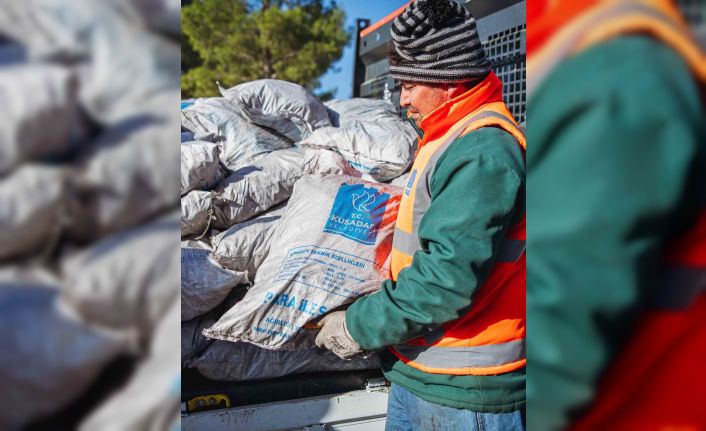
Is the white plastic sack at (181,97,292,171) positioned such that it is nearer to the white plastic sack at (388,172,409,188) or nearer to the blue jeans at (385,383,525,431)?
the white plastic sack at (388,172,409,188)

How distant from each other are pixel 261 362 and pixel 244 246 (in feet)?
1.31

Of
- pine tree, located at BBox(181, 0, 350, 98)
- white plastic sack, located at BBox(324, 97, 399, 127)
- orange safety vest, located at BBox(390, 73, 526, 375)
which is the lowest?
orange safety vest, located at BBox(390, 73, 526, 375)

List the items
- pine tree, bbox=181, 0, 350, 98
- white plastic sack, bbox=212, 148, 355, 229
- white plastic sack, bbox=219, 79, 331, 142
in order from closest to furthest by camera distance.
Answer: white plastic sack, bbox=212, 148, 355, 229 → white plastic sack, bbox=219, 79, 331, 142 → pine tree, bbox=181, 0, 350, 98

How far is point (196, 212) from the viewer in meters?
2.28

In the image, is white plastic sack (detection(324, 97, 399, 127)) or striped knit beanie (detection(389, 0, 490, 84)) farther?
white plastic sack (detection(324, 97, 399, 127))

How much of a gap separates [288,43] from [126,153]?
9296mm

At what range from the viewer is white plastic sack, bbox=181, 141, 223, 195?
2369mm

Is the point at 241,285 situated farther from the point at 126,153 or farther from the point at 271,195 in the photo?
the point at 126,153

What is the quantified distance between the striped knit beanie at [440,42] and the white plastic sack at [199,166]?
1.12m

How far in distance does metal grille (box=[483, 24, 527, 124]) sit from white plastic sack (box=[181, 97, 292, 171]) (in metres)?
1.18

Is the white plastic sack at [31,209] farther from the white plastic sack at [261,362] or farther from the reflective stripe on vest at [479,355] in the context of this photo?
the white plastic sack at [261,362]

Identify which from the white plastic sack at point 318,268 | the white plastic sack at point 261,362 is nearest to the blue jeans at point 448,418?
the white plastic sack at point 318,268

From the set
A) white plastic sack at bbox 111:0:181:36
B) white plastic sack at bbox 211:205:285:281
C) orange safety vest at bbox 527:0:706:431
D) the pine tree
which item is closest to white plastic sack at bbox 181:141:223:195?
white plastic sack at bbox 211:205:285:281

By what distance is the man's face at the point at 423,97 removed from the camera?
1.57 meters
